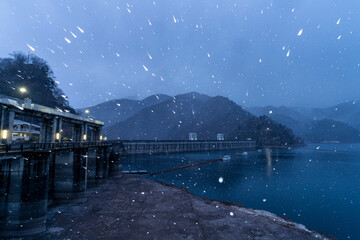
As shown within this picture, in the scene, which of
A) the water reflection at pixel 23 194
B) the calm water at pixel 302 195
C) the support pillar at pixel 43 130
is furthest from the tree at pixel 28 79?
the water reflection at pixel 23 194

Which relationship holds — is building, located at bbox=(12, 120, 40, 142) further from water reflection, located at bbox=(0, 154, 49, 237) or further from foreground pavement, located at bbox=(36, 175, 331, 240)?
water reflection, located at bbox=(0, 154, 49, 237)

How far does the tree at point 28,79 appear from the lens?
2446 inches

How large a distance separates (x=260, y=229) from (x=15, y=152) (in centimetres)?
1937

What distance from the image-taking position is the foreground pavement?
1434 centimetres

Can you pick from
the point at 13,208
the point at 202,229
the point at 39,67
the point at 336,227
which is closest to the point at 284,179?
the point at 336,227

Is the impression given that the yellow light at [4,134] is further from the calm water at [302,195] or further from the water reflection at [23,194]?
the calm water at [302,195]

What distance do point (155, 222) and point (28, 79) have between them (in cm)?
7848

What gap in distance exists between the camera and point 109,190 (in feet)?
88.8

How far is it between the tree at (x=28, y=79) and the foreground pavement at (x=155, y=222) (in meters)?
62.1

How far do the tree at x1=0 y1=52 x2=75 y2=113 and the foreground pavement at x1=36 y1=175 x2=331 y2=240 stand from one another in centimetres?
6212

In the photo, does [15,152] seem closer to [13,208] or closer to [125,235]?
[13,208]

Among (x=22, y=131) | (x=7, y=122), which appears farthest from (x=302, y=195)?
(x=22, y=131)

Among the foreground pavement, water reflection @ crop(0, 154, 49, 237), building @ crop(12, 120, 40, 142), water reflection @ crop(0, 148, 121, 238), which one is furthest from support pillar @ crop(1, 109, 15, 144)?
building @ crop(12, 120, 40, 142)

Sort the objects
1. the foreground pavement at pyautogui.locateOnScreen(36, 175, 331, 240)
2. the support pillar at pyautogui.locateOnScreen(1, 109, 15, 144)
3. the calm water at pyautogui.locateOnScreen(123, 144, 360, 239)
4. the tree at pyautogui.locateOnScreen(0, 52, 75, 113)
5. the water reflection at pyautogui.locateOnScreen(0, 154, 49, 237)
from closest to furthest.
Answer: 1. the water reflection at pyautogui.locateOnScreen(0, 154, 49, 237)
2. the support pillar at pyautogui.locateOnScreen(1, 109, 15, 144)
3. the foreground pavement at pyautogui.locateOnScreen(36, 175, 331, 240)
4. the calm water at pyautogui.locateOnScreen(123, 144, 360, 239)
5. the tree at pyautogui.locateOnScreen(0, 52, 75, 113)
